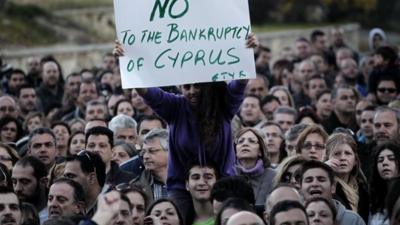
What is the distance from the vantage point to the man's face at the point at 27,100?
2197cm

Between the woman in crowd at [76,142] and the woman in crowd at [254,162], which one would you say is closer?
the woman in crowd at [254,162]

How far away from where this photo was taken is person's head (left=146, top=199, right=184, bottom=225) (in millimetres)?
13211

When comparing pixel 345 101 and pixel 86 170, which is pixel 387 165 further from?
pixel 345 101

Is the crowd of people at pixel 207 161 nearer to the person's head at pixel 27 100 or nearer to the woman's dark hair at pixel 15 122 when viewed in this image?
the woman's dark hair at pixel 15 122

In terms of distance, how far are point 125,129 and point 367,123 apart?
2694mm

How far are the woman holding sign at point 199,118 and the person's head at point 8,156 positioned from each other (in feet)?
9.02

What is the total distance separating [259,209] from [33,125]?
624 centimetres

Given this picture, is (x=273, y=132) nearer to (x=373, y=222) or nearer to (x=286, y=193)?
(x=373, y=222)

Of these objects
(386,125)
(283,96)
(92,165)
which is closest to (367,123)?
(386,125)

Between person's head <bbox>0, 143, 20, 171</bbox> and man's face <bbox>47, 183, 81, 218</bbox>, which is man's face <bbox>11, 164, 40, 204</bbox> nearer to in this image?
person's head <bbox>0, 143, 20, 171</bbox>

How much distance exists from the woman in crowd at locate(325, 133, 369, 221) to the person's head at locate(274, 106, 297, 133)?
3415 millimetres

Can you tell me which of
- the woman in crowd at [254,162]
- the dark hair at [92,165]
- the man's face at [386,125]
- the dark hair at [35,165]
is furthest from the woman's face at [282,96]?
the dark hair at [92,165]

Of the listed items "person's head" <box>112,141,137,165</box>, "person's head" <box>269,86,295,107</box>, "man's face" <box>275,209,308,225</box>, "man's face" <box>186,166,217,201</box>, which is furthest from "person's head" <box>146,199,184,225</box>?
"person's head" <box>269,86,295,107</box>

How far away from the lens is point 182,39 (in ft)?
45.7
